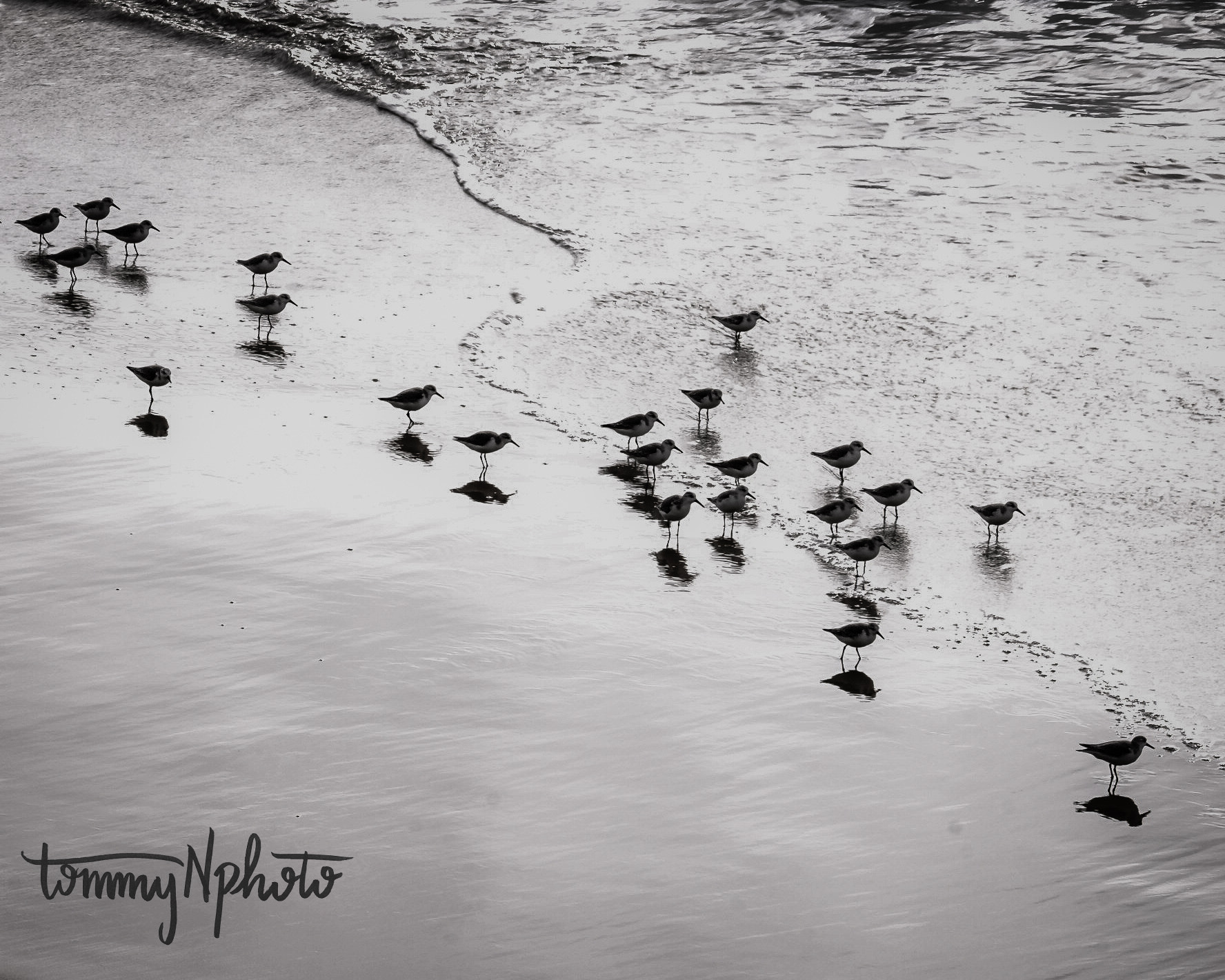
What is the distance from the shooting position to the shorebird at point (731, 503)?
950 cm

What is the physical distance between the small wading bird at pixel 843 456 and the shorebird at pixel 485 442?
239cm

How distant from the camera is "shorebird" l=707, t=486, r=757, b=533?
9.50 metres

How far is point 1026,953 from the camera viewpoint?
18.6ft

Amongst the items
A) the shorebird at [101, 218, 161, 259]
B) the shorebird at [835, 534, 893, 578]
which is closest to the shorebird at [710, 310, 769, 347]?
the shorebird at [835, 534, 893, 578]

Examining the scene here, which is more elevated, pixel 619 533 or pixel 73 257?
pixel 73 257

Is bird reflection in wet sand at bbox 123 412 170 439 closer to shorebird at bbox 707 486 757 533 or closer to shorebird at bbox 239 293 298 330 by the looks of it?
shorebird at bbox 239 293 298 330

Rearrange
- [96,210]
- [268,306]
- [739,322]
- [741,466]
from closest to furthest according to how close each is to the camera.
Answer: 1. [741,466]
2. [268,306]
3. [739,322]
4. [96,210]

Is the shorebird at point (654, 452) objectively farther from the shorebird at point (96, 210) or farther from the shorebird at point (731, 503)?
the shorebird at point (96, 210)

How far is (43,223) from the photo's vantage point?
43.9 feet

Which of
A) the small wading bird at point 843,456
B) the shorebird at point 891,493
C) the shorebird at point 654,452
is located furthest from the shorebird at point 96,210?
the shorebird at point 891,493

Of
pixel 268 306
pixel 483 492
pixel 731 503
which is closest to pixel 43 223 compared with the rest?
pixel 268 306

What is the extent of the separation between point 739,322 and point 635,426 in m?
2.41

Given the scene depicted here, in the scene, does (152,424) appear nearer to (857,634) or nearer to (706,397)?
(706,397)
